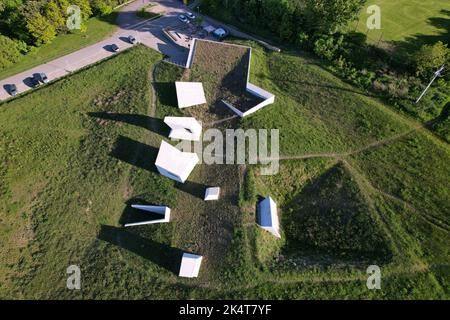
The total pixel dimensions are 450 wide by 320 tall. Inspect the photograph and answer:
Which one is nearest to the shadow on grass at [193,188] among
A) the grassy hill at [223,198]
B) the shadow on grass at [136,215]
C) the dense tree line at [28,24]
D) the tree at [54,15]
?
the grassy hill at [223,198]

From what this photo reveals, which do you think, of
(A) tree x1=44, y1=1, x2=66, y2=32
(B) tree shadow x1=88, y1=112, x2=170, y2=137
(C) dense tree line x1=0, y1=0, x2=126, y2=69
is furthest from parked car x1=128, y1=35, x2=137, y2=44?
(B) tree shadow x1=88, y1=112, x2=170, y2=137

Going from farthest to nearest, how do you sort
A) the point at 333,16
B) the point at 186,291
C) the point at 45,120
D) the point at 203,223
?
the point at 333,16 → the point at 45,120 → the point at 203,223 → the point at 186,291

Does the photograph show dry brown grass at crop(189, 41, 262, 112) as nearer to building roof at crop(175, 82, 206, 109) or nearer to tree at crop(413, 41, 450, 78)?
building roof at crop(175, 82, 206, 109)

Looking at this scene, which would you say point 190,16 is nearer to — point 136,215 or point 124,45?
point 124,45

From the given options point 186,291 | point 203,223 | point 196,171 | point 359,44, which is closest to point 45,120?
point 196,171

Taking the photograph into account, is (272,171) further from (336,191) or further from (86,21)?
(86,21)
